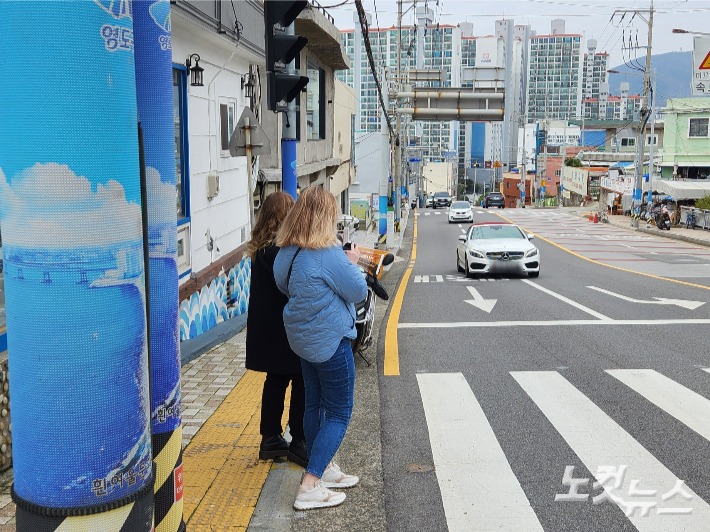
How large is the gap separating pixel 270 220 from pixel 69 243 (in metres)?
2.62

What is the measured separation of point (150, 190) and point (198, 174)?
6665 mm

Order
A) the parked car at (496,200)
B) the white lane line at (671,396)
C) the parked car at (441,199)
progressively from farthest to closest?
the parked car at (496,200) < the parked car at (441,199) < the white lane line at (671,396)

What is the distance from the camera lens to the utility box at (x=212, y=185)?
33.2 ft

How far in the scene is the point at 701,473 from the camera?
15.9 feet

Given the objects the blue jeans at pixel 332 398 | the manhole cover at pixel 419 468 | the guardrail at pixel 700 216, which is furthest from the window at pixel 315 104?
the guardrail at pixel 700 216

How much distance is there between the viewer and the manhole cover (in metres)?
5.00

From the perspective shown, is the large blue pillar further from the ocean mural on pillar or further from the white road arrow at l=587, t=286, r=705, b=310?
the white road arrow at l=587, t=286, r=705, b=310

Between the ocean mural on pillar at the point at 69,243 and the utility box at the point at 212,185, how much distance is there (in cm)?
760

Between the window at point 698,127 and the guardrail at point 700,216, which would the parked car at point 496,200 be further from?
the guardrail at point 700,216

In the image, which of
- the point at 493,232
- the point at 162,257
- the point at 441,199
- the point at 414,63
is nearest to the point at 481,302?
the point at 493,232

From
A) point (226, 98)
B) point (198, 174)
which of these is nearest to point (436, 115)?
point (226, 98)

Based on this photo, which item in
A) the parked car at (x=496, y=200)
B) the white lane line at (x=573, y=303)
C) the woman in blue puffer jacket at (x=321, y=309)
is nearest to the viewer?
the woman in blue puffer jacket at (x=321, y=309)

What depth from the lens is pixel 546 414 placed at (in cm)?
618

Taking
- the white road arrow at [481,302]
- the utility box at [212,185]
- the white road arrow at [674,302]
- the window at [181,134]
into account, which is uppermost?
the window at [181,134]
